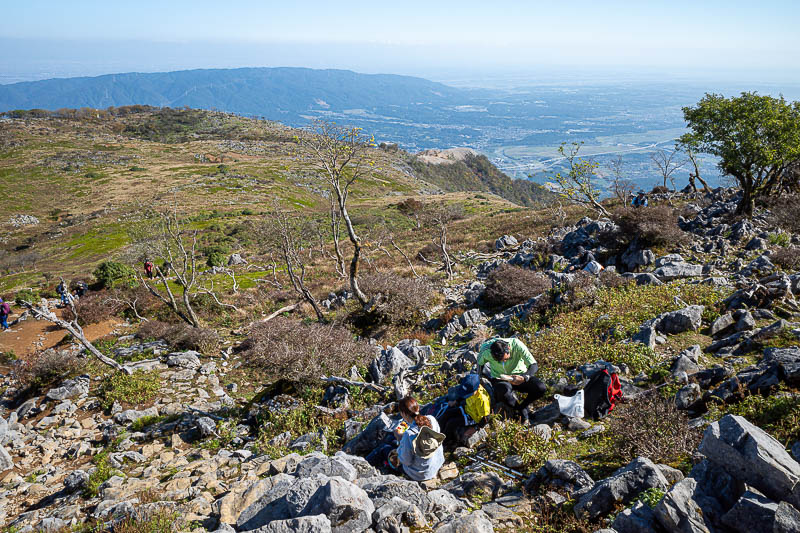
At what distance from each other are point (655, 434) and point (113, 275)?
2887cm

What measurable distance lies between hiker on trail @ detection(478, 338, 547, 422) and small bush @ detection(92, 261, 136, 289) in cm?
2437

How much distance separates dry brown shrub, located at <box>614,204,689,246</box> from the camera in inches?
593

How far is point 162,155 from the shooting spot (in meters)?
106

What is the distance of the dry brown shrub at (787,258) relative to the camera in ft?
37.7

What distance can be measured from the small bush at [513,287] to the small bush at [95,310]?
17.6 metres

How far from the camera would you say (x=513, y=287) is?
13.6 metres

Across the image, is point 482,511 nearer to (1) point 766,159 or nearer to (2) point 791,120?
(1) point 766,159

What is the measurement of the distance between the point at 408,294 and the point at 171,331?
8.64 m

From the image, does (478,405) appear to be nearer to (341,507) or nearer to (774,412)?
(341,507)

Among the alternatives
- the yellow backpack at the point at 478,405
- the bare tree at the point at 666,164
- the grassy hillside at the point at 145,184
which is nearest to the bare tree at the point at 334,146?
the grassy hillside at the point at 145,184

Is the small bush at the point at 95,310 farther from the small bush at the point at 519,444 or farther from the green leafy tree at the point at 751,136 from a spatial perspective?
the green leafy tree at the point at 751,136

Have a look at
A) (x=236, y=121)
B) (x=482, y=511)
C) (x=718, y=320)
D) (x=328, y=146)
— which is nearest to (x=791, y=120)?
(x=718, y=320)

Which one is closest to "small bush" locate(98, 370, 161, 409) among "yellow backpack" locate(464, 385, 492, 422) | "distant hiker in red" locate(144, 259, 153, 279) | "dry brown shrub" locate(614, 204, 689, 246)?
"yellow backpack" locate(464, 385, 492, 422)

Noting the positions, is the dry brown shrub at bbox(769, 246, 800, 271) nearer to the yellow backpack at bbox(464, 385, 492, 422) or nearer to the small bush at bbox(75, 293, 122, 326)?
the yellow backpack at bbox(464, 385, 492, 422)
